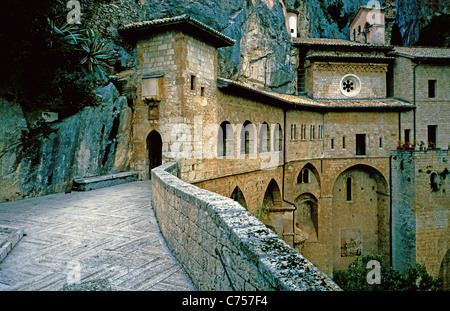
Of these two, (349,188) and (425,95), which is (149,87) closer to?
(349,188)

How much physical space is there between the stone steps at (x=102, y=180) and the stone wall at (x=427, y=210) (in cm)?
1775

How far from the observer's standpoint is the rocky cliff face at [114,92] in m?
8.54

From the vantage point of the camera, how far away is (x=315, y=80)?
22656 millimetres

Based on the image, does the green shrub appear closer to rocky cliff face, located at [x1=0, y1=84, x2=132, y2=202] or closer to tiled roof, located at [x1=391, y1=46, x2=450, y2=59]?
rocky cliff face, located at [x1=0, y1=84, x2=132, y2=202]

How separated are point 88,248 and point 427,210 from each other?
69.7 ft

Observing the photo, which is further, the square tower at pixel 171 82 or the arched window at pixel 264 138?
the arched window at pixel 264 138

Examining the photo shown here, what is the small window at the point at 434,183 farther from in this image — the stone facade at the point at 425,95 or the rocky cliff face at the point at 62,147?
the rocky cliff face at the point at 62,147

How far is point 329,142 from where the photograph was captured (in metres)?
21.9

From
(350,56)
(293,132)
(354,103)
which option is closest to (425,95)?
(354,103)

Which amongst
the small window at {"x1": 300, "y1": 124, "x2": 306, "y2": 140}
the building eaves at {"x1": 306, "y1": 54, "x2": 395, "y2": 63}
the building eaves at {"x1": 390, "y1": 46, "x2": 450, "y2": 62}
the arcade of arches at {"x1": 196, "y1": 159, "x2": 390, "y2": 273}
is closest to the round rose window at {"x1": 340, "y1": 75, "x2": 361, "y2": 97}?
the building eaves at {"x1": 306, "y1": 54, "x2": 395, "y2": 63}

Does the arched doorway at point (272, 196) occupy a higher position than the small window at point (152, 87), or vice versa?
the small window at point (152, 87)

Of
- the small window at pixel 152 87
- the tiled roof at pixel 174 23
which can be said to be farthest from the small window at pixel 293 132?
the small window at pixel 152 87

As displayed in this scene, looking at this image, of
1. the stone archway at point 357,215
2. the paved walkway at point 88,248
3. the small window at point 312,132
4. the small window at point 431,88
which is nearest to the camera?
the paved walkway at point 88,248
